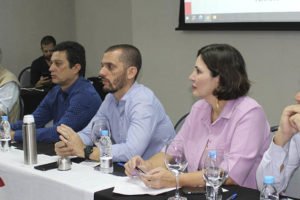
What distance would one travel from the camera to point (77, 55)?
126 inches

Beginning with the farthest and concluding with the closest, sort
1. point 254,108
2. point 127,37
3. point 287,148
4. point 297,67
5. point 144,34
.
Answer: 1. point 127,37
2. point 144,34
3. point 297,67
4. point 254,108
5. point 287,148

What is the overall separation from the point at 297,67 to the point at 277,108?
0.40m

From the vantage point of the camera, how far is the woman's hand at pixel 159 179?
1746 mm

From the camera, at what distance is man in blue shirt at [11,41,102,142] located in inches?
115

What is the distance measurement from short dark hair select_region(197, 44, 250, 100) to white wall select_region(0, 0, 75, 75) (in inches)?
199

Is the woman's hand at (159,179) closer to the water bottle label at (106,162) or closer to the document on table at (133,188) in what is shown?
the document on table at (133,188)

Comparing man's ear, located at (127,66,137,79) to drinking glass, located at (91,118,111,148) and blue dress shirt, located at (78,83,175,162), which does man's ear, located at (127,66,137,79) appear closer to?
blue dress shirt, located at (78,83,175,162)

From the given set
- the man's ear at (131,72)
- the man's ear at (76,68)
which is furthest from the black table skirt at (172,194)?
the man's ear at (76,68)

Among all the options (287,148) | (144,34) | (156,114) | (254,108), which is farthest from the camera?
(144,34)

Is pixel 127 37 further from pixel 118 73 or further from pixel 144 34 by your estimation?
pixel 118 73

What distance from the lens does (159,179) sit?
175 centimetres

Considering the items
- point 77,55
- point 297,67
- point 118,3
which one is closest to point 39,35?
point 118,3

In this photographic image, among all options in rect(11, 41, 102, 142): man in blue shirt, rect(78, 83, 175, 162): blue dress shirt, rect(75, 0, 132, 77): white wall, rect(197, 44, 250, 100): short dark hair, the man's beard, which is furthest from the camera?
rect(75, 0, 132, 77): white wall

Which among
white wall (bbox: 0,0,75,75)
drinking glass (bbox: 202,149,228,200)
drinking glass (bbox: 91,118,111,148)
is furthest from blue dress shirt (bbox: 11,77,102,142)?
white wall (bbox: 0,0,75,75)
